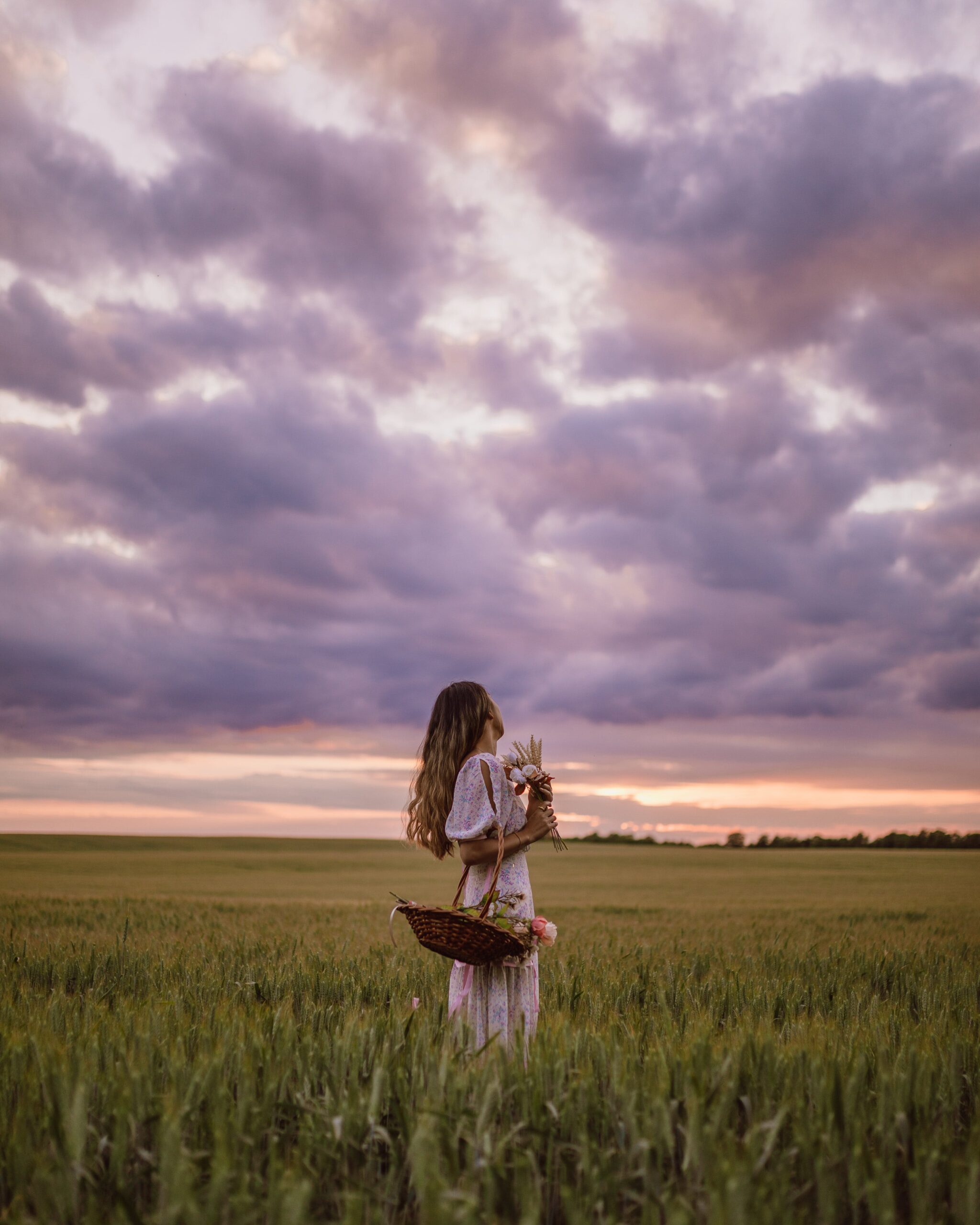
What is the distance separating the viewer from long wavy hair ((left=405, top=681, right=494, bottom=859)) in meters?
4.87

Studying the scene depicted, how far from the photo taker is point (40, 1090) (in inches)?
132

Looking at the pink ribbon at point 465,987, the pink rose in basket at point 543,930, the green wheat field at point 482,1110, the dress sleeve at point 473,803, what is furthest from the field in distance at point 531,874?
the pink rose in basket at point 543,930

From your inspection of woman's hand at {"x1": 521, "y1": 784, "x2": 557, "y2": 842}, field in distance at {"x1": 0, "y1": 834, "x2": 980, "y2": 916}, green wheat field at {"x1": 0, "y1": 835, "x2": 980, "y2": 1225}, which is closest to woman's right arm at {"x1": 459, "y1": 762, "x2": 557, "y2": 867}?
woman's hand at {"x1": 521, "y1": 784, "x2": 557, "y2": 842}

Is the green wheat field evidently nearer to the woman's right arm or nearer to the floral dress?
the floral dress

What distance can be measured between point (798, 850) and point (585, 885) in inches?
1146

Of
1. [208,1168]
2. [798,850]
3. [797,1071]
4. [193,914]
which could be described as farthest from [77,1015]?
[798,850]

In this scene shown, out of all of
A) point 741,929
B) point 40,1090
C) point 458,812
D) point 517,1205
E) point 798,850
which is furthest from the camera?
point 798,850

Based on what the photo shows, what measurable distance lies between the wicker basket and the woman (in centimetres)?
20

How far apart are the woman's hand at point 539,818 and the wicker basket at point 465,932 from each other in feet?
0.57

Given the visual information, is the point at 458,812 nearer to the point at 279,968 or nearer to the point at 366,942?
the point at 279,968

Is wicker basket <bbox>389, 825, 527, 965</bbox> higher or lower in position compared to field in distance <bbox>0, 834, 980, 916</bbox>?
higher

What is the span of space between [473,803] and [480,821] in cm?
10

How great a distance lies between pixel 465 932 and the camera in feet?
13.7

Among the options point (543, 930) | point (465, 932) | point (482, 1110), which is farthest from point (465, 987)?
point (482, 1110)
